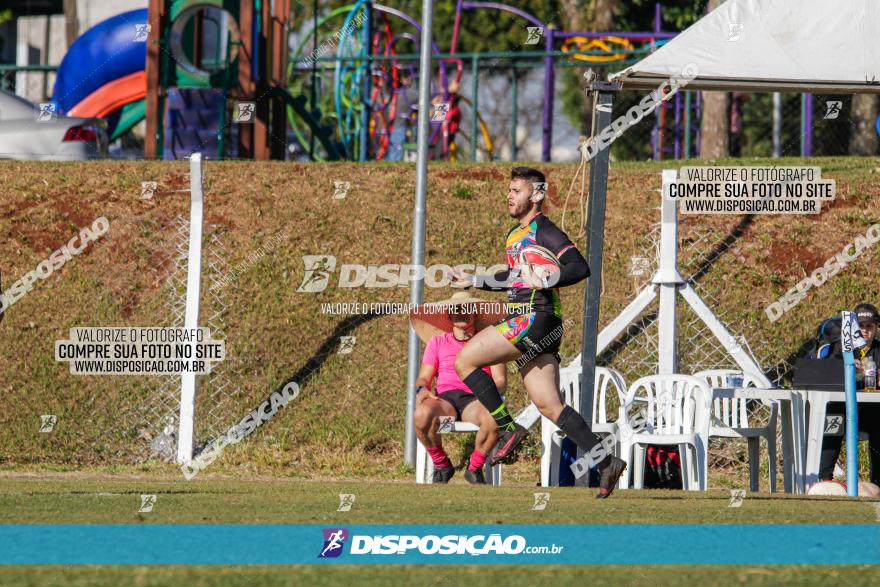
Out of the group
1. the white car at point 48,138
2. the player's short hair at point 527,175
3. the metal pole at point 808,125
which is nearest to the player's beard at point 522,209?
the player's short hair at point 527,175

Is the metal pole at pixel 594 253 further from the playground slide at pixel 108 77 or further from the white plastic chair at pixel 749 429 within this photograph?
the playground slide at pixel 108 77

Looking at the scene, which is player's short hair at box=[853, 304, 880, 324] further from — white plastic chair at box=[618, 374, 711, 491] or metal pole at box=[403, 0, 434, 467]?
metal pole at box=[403, 0, 434, 467]

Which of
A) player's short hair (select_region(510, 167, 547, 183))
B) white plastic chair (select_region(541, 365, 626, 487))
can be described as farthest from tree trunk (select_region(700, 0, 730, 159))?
player's short hair (select_region(510, 167, 547, 183))

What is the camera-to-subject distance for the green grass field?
4.77m

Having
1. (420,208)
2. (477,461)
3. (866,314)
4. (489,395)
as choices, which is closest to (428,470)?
(477,461)

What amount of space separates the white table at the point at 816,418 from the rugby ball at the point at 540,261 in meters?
2.61

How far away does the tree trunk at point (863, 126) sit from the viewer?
64.0 feet

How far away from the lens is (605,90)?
868 cm

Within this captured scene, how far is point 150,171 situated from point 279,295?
2781 mm

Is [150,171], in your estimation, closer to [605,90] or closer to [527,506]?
[605,90]

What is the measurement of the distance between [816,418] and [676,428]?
100 centimetres

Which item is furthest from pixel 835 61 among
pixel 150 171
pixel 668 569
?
pixel 150 171

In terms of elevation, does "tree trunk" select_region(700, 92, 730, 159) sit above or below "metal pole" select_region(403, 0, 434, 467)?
above

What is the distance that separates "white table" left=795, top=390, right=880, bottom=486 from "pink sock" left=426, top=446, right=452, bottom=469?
256 cm
